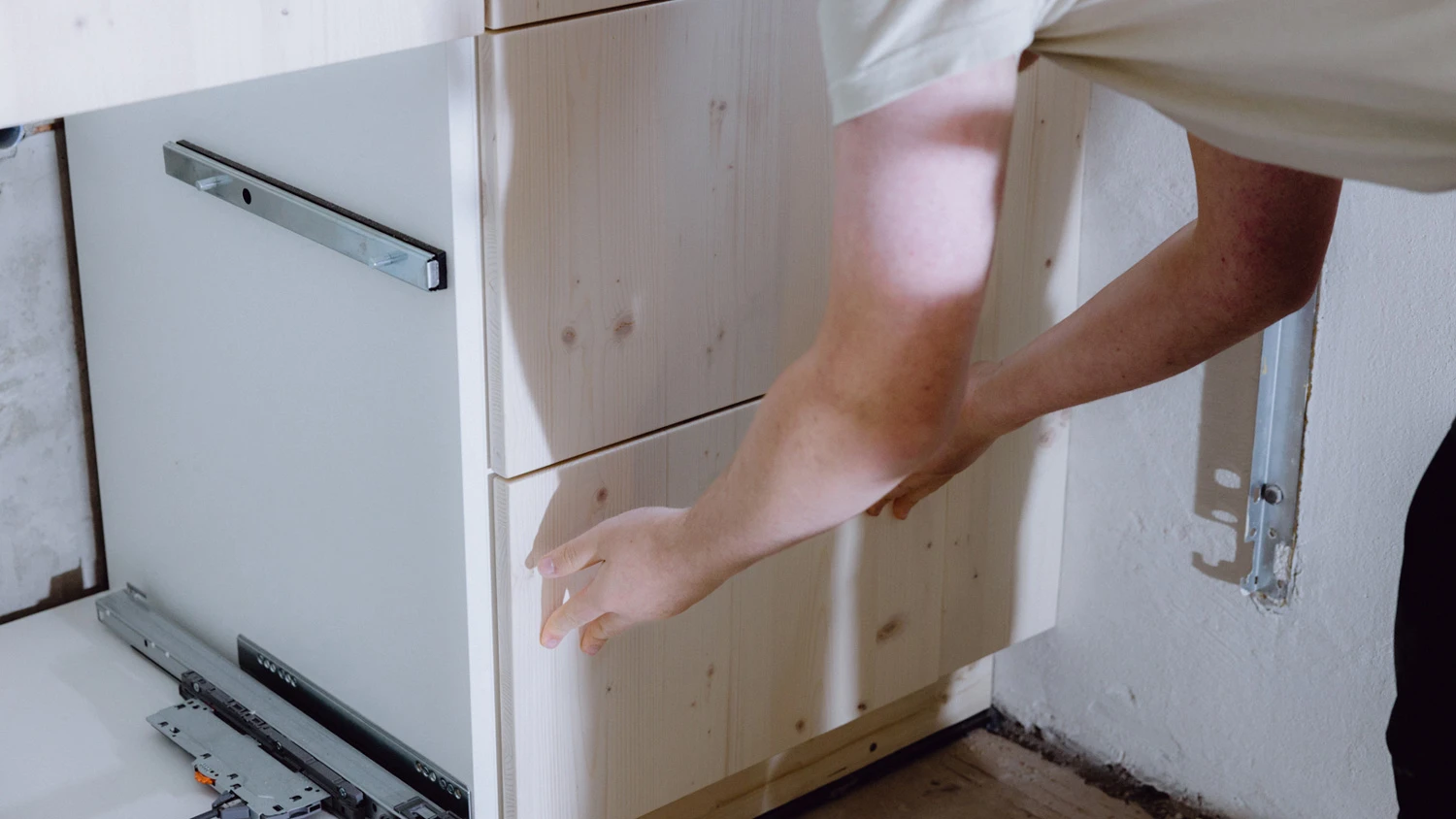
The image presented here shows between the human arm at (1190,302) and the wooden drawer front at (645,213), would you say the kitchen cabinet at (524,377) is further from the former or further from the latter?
the human arm at (1190,302)

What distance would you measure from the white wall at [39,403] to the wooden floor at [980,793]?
2.39ft

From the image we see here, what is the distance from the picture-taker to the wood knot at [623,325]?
103cm

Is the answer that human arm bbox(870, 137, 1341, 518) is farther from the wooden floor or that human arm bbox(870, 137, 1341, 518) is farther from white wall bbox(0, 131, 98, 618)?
white wall bbox(0, 131, 98, 618)

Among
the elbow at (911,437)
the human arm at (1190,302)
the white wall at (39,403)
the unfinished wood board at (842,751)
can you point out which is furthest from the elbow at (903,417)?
the white wall at (39,403)

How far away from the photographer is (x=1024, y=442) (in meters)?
1.38

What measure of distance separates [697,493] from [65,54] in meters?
0.55

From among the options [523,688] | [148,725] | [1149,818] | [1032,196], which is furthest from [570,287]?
[1149,818]

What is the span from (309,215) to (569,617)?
0.31 m

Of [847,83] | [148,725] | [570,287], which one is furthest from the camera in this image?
[148,725]

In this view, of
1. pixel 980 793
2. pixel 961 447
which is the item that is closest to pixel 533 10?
pixel 961 447

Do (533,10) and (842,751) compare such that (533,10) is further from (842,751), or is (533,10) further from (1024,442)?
(842,751)

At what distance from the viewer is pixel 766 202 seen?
3.55 feet

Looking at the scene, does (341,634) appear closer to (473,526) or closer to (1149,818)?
(473,526)

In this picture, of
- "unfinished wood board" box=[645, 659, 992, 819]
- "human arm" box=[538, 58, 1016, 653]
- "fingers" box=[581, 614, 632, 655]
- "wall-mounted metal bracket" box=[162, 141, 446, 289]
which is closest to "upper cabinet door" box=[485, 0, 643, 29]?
"wall-mounted metal bracket" box=[162, 141, 446, 289]
